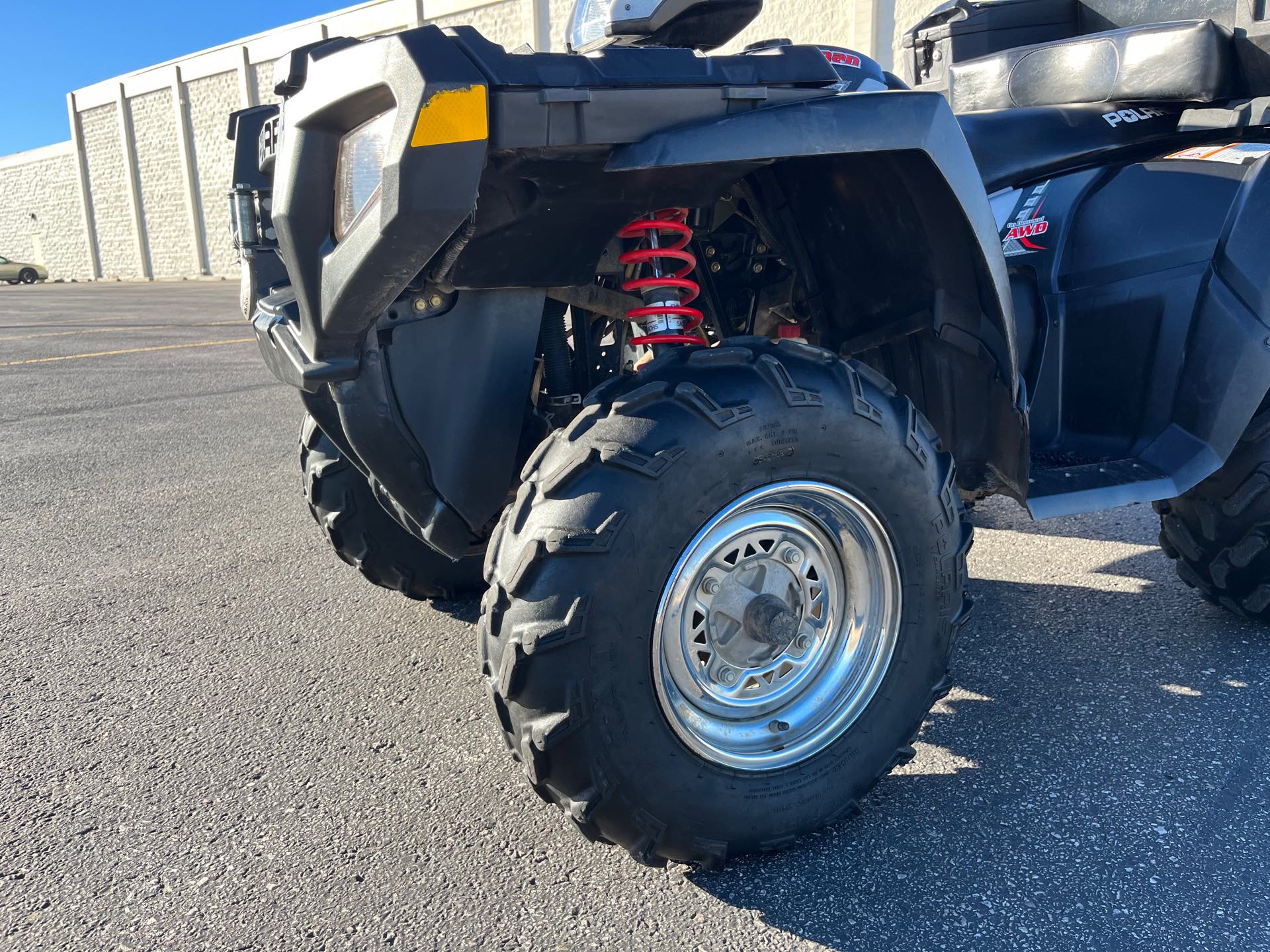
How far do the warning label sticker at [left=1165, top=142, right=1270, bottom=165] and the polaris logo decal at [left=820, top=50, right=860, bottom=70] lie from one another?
116 centimetres

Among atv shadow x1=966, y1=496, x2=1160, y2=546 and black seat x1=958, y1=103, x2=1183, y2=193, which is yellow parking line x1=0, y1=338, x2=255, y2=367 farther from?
black seat x1=958, y1=103, x2=1183, y2=193

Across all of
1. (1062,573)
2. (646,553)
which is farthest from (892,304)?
(1062,573)

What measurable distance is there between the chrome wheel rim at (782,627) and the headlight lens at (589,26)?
Result: 50.6 inches

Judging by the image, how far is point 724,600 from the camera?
2.20m

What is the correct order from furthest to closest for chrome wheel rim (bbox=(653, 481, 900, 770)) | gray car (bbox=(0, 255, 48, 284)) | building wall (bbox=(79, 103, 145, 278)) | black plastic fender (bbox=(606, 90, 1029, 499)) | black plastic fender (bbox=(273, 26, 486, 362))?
building wall (bbox=(79, 103, 145, 278)) → gray car (bbox=(0, 255, 48, 284)) → chrome wheel rim (bbox=(653, 481, 900, 770)) → black plastic fender (bbox=(606, 90, 1029, 499)) → black plastic fender (bbox=(273, 26, 486, 362))

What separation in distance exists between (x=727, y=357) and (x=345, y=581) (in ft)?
7.92

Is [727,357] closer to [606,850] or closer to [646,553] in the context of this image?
[646,553]

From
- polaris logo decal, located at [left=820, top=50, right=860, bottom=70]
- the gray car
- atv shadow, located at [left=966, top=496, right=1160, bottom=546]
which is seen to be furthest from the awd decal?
the gray car

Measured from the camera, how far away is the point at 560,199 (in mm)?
2041

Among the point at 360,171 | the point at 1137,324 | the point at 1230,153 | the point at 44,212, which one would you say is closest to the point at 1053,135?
the point at 1230,153

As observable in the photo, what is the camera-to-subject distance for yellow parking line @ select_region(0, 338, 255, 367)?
10750 millimetres

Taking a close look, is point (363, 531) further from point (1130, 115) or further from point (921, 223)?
point (1130, 115)

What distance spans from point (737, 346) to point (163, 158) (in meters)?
44.5

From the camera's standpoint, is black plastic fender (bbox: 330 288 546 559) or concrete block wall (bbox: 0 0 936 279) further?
concrete block wall (bbox: 0 0 936 279)
